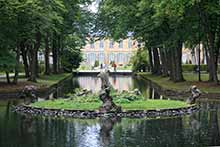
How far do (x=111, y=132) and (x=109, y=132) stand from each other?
0.07m

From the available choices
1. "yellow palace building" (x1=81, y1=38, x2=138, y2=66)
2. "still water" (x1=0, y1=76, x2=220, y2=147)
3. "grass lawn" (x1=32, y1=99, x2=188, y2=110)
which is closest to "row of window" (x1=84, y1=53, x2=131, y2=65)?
"yellow palace building" (x1=81, y1=38, x2=138, y2=66)

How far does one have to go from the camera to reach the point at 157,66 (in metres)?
63.4

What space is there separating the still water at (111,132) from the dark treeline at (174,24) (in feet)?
42.5

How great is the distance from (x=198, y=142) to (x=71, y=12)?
3956 cm

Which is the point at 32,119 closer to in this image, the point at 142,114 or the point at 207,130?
the point at 142,114

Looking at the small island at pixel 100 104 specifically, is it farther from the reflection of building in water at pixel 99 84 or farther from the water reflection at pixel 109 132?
the reflection of building in water at pixel 99 84

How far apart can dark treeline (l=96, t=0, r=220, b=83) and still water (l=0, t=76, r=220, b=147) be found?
12.9 metres

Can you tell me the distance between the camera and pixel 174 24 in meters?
38.0

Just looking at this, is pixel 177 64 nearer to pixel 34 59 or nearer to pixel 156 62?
pixel 34 59

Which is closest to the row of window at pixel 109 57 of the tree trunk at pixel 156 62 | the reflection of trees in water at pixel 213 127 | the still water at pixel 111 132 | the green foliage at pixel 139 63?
the green foliage at pixel 139 63

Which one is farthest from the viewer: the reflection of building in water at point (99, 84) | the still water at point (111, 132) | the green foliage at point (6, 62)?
the reflection of building in water at point (99, 84)

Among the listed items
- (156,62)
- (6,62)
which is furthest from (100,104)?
(156,62)

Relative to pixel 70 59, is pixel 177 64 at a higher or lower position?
lower

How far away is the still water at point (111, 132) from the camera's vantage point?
15.2 m
